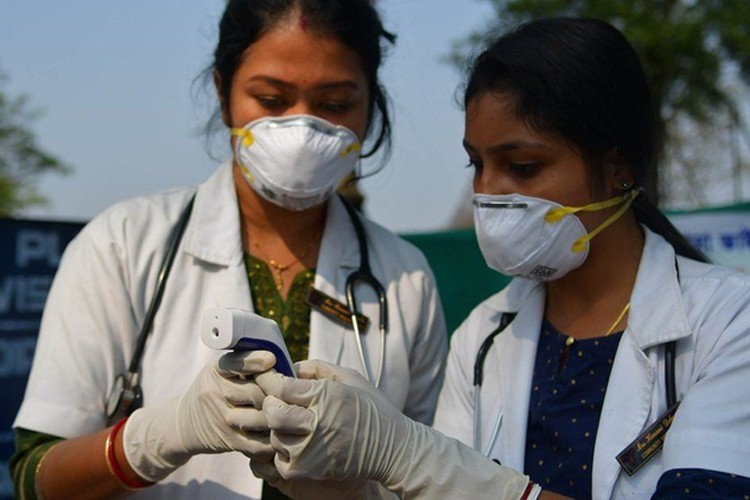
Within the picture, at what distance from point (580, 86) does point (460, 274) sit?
2.84 metres

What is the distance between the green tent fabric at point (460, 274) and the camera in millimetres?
4844

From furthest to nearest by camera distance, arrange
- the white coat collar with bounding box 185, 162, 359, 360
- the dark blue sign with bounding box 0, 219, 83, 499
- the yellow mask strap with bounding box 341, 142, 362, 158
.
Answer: the dark blue sign with bounding box 0, 219, 83, 499, the yellow mask strap with bounding box 341, 142, 362, 158, the white coat collar with bounding box 185, 162, 359, 360

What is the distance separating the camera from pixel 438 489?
1.84 metres

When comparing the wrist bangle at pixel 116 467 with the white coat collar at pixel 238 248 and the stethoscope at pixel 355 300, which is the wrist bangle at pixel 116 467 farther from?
the stethoscope at pixel 355 300

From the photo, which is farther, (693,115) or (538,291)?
(693,115)

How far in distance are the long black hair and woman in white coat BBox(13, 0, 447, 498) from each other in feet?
1.61

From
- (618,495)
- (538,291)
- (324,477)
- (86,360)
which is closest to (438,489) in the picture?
(324,477)

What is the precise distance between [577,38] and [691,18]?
9268mm

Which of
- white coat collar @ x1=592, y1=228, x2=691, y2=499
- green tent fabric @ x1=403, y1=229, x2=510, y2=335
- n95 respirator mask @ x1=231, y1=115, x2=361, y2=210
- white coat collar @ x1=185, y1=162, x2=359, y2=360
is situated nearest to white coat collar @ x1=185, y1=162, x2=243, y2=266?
white coat collar @ x1=185, y1=162, x2=359, y2=360

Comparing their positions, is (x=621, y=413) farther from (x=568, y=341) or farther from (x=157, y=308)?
(x=157, y=308)

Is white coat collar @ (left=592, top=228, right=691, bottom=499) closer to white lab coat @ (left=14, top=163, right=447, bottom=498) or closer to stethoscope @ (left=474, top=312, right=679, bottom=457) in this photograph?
stethoscope @ (left=474, top=312, right=679, bottom=457)

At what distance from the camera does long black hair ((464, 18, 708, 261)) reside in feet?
6.97

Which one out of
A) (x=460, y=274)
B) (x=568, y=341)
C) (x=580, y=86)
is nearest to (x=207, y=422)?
(x=568, y=341)

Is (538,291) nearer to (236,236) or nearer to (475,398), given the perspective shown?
(475,398)
